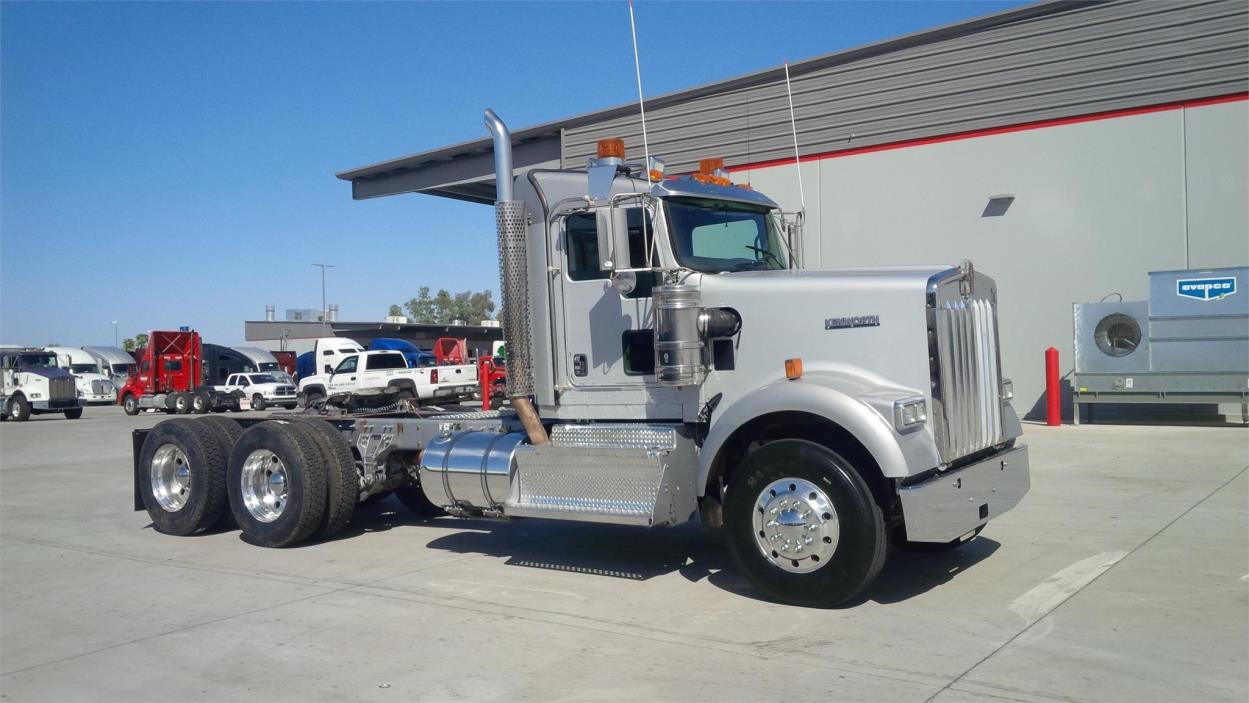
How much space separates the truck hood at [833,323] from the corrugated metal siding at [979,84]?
1374 centimetres

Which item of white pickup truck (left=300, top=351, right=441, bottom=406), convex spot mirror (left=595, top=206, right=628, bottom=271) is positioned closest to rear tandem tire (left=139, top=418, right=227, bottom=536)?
convex spot mirror (left=595, top=206, right=628, bottom=271)

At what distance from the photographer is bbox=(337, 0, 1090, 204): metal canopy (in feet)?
60.6

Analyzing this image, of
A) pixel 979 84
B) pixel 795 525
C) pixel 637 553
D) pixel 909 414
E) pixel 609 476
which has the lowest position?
pixel 637 553

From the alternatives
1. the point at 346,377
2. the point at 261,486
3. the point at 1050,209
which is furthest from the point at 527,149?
the point at 261,486

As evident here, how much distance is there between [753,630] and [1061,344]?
1494cm

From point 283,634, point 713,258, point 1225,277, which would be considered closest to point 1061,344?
point 1225,277

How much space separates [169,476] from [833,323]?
6787mm

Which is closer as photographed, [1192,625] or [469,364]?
[1192,625]

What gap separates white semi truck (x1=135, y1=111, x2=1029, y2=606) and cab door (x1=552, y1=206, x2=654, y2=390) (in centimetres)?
1

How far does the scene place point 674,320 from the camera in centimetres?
624

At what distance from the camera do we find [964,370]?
617 cm

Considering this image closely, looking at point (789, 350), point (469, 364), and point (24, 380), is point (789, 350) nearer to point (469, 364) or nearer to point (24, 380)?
point (469, 364)

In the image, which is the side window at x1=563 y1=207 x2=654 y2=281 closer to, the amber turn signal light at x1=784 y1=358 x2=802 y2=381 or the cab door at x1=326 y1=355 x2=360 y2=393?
the amber turn signal light at x1=784 y1=358 x2=802 y2=381

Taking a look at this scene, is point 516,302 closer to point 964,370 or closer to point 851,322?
→ point 851,322
